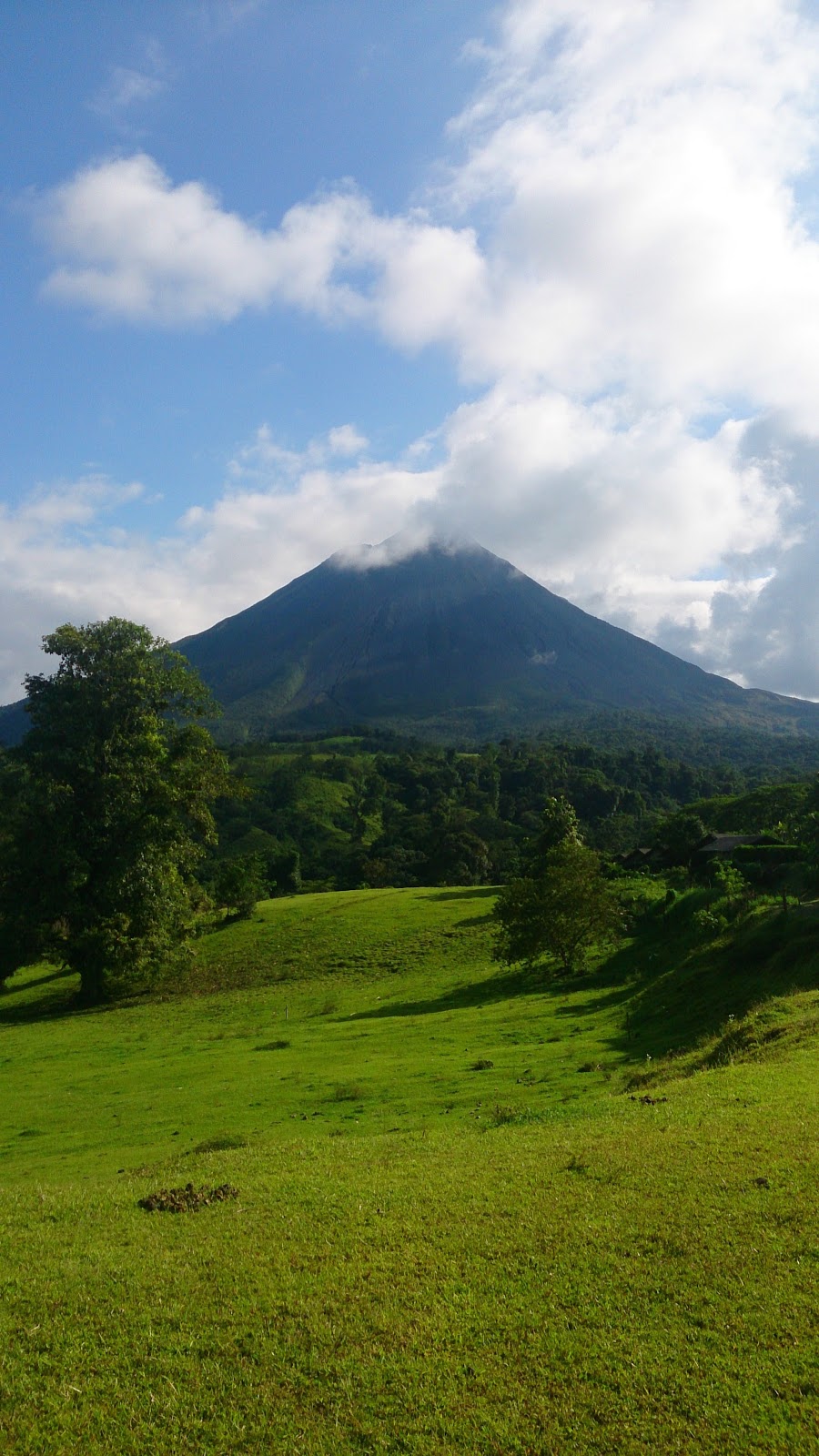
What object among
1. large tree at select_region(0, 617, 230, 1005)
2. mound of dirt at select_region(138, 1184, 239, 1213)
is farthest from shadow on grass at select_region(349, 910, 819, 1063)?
large tree at select_region(0, 617, 230, 1005)

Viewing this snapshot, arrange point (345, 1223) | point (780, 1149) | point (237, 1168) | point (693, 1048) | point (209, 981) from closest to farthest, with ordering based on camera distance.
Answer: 1. point (345, 1223)
2. point (780, 1149)
3. point (237, 1168)
4. point (693, 1048)
5. point (209, 981)

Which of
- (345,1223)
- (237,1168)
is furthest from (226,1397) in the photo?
(237,1168)

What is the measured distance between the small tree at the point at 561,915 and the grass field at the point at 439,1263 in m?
14.6

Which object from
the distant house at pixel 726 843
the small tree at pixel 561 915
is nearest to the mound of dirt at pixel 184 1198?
the small tree at pixel 561 915

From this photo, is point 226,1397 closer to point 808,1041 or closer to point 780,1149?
point 780,1149

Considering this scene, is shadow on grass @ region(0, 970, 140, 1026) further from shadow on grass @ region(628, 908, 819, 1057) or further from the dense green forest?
the dense green forest

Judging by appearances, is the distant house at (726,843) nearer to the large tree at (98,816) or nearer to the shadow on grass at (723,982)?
the shadow on grass at (723,982)

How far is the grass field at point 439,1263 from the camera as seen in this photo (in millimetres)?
4996

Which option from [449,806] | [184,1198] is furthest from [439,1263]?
[449,806]

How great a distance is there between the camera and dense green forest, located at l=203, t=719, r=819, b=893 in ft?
258

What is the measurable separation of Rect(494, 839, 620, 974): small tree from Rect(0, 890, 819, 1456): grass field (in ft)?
47.9

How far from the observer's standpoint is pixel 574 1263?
6.42 m

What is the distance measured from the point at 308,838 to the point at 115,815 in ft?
240

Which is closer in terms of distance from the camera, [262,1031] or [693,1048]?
[693,1048]
